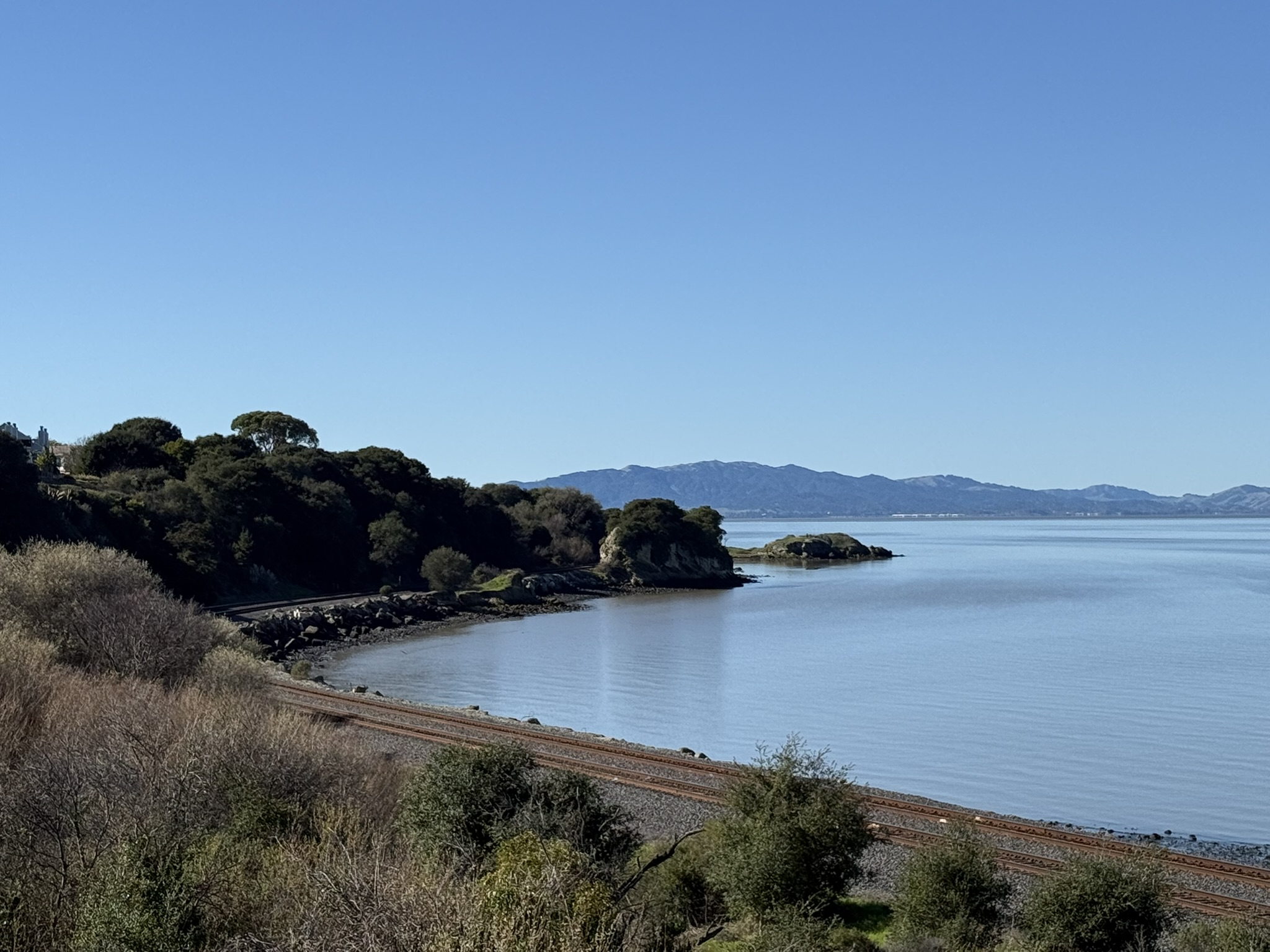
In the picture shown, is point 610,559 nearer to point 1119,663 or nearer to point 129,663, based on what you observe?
point 1119,663

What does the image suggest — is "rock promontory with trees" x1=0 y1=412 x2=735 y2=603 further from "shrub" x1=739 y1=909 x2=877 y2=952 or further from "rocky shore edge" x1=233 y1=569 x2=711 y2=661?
"shrub" x1=739 y1=909 x2=877 y2=952

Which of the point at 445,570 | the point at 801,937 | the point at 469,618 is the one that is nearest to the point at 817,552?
the point at 445,570

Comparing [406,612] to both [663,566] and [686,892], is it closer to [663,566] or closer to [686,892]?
[663,566]

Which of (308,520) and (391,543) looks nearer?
(308,520)

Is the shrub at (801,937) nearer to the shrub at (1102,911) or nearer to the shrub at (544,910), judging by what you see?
the shrub at (1102,911)

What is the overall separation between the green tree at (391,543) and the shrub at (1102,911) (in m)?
70.8

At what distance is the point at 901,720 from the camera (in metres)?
35.4

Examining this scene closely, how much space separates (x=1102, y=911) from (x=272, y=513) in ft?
223

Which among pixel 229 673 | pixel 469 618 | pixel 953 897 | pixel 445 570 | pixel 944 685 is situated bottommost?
pixel 469 618

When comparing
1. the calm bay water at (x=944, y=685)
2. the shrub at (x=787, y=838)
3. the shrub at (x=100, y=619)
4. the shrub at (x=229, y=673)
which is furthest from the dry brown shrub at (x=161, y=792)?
the calm bay water at (x=944, y=685)

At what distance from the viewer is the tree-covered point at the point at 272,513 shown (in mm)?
60281

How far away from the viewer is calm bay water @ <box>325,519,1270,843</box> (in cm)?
2731

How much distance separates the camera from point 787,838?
1584 centimetres

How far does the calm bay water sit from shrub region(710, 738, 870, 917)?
9.05 m
